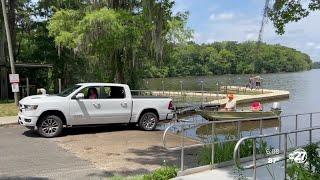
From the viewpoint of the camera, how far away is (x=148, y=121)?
53.9 feet

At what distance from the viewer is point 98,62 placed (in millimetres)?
26531

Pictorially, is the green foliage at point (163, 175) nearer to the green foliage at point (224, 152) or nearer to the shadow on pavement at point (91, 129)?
the green foliage at point (224, 152)

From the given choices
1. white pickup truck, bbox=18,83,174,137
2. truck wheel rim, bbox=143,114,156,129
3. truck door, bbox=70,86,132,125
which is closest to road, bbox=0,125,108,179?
white pickup truck, bbox=18,83,174,137

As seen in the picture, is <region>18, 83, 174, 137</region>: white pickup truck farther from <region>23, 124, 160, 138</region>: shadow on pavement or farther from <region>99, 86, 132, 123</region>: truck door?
<region>23, 124, 160, 138</region>: shadow on pavement

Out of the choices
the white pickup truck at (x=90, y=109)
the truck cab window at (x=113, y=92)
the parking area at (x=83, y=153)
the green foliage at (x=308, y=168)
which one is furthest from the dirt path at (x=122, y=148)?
the green foliage at (x=308, y=168)

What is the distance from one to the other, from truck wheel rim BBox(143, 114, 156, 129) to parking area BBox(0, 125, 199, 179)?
15.3 inches

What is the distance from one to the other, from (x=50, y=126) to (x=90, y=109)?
4.52 feet

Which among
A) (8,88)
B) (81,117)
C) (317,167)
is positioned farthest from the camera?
(8,88)

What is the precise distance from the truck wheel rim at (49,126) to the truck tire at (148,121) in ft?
10.1

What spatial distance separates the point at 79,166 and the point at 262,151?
4.07m

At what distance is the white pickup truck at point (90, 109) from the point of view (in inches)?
564

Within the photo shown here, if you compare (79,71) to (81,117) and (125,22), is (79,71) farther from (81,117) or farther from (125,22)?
(81,117)

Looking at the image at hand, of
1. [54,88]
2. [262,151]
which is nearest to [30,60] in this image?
[54,88]

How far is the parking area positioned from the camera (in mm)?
10016
